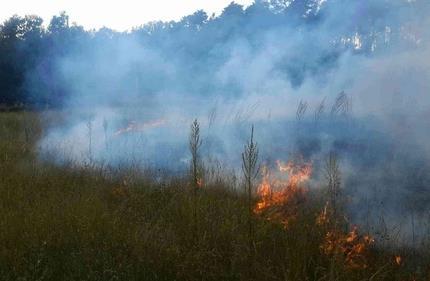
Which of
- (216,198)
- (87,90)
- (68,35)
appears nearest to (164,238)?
(216,198)

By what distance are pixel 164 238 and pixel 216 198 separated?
137 centimetres

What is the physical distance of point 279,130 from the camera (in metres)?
7.44

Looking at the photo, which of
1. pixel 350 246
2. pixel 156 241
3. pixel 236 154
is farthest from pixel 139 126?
pixel 350 246

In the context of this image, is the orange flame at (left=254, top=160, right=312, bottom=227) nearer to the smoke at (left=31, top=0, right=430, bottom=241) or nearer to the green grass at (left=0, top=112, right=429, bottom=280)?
the green grass at (left=0, top=112, right=429, bottom=280)

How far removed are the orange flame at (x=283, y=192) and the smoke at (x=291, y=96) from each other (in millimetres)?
372

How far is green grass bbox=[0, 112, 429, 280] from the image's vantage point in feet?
11.5

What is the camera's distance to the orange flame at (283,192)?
4758mm

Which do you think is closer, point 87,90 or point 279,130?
point 279,130

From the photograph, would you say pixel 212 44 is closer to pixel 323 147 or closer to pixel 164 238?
pixel 323 147

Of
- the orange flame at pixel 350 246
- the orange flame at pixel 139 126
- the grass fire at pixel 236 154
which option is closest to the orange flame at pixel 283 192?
the grass fire at pixel 236 154

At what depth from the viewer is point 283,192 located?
5.37m

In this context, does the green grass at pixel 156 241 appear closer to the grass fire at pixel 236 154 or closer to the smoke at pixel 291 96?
the grass fire at pixel 236 154

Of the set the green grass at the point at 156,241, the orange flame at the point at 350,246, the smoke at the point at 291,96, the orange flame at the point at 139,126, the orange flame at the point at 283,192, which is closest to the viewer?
the green grass at the point at 156,241

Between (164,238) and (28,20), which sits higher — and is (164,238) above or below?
below
